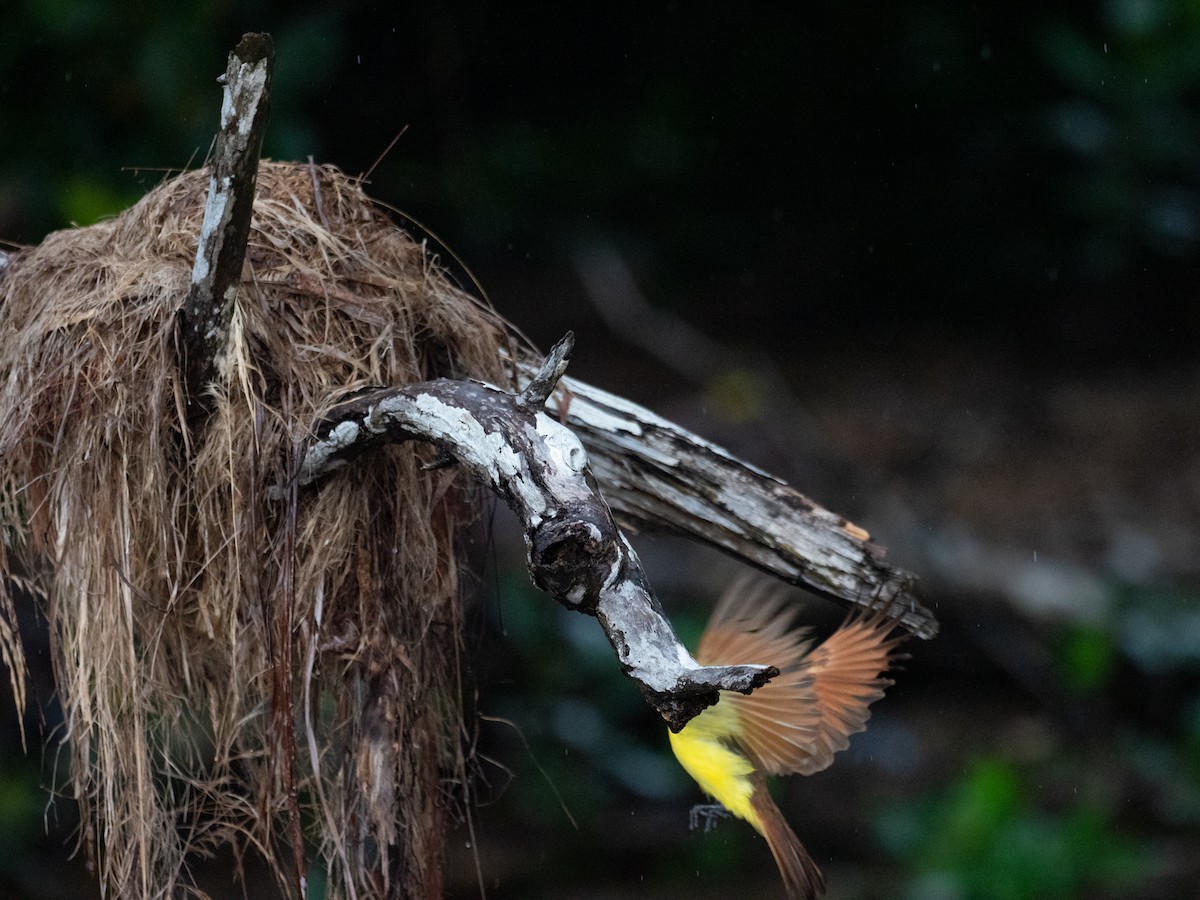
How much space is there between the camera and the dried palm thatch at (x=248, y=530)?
0.92 meters

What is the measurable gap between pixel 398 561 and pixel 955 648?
212cm

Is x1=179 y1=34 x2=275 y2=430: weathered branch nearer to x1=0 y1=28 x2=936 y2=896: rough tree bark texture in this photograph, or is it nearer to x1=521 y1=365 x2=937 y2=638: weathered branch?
x1=0 y1=28 x2=936 y2=896: rough tree bark texture

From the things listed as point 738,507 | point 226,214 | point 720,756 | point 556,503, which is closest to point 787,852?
point 720,756

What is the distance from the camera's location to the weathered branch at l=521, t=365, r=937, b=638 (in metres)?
1.08

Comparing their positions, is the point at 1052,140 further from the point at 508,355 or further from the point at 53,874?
the point at 53,874

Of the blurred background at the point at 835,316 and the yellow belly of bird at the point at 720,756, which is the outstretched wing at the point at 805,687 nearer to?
the yellow belly of bird at the point at 720,756

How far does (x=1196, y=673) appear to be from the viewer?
107 inches

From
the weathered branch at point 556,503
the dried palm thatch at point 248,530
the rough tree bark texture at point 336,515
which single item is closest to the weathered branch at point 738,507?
the rough tree bark texture at point 336,515

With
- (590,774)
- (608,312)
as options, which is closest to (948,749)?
(590,774)

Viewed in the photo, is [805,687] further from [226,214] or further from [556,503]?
[226,214]

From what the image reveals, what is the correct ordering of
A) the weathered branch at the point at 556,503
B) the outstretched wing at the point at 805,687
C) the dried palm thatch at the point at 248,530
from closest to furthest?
the weathered branch at the point at 556,503, the dried palm thatch at the point at 248,530, the outstretched wing at the point at 805,687

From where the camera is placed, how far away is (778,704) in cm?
106

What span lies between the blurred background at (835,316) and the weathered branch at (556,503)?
4.68ft

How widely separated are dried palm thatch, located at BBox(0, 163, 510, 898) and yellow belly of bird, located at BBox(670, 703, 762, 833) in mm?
216
